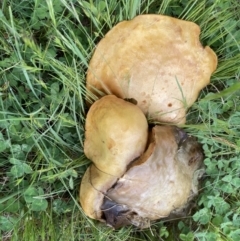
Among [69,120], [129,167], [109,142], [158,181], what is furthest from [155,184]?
[69,120]

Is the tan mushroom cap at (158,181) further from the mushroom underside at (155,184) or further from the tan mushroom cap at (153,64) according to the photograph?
the tan mushroom cap at (153,64)

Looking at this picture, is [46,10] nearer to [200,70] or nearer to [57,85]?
[57,85]

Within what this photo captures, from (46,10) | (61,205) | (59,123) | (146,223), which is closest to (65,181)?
(61,205)

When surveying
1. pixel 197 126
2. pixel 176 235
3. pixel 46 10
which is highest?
pixel 46 10

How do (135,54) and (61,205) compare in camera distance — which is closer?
(135,54)

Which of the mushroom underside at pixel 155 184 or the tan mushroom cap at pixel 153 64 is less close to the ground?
the tan mushroom cap at pixel 153 64

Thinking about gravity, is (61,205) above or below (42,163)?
below

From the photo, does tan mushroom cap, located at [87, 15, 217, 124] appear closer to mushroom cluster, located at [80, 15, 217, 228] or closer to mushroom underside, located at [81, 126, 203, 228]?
mushroom cluster, located at [80, 15, 217, 228]

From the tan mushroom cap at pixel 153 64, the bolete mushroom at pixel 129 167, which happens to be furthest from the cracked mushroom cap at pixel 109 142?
the tan mushroom cap at pixel 153 64
